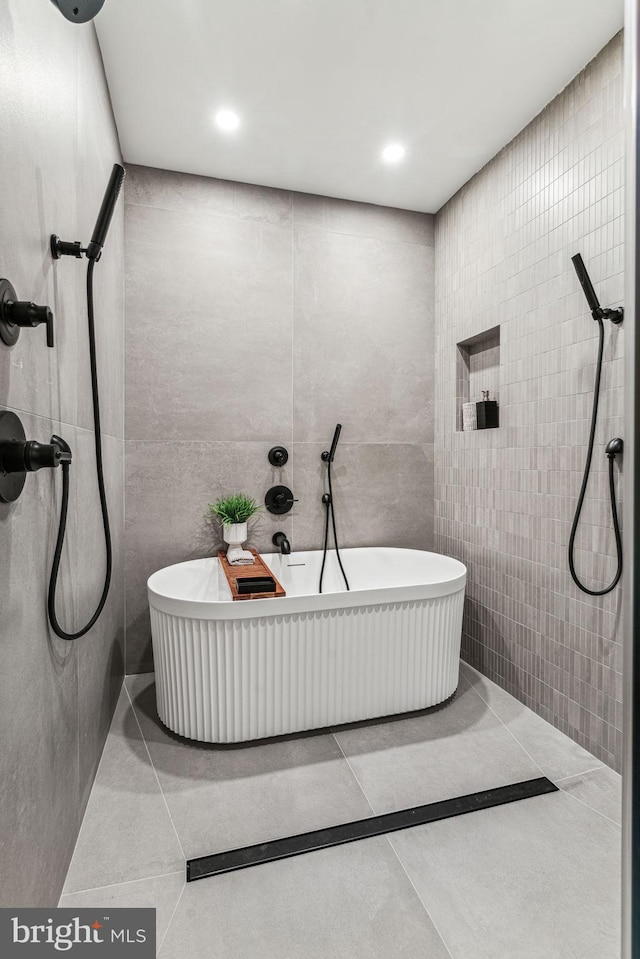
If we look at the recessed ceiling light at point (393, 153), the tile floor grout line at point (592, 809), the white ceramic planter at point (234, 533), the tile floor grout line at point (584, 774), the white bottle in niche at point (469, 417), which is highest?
the recessed ceiling light at point (393, 153)

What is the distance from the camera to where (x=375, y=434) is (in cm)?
313

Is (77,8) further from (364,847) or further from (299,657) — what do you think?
(364,847)

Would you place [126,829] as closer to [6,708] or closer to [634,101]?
[6,708]

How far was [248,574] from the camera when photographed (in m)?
2.22

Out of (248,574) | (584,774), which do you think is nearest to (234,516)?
(248,574)

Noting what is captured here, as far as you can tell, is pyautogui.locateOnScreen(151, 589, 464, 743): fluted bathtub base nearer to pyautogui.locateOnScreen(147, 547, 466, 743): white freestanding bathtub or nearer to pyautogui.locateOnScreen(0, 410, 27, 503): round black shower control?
pyautogui.locateOnScreen(147, 547, 466, 743): white freestanding bathtub

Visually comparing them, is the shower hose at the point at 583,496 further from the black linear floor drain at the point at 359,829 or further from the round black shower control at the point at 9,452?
the round black shower control at the point at 9,452

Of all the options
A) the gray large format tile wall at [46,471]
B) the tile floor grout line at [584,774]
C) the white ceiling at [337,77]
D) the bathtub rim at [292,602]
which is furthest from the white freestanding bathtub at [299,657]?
the white ceiling at [337,77]

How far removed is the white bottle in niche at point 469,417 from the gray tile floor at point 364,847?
1.49 metres

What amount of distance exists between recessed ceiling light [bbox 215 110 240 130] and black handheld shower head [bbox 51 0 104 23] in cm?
159

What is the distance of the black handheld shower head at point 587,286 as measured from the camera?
1.87 meters

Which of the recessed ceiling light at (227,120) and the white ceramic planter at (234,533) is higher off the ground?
the recessed ceiling light at (227,120)

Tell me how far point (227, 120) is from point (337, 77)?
561 mm

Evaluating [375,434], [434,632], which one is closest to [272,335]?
[375,434]
